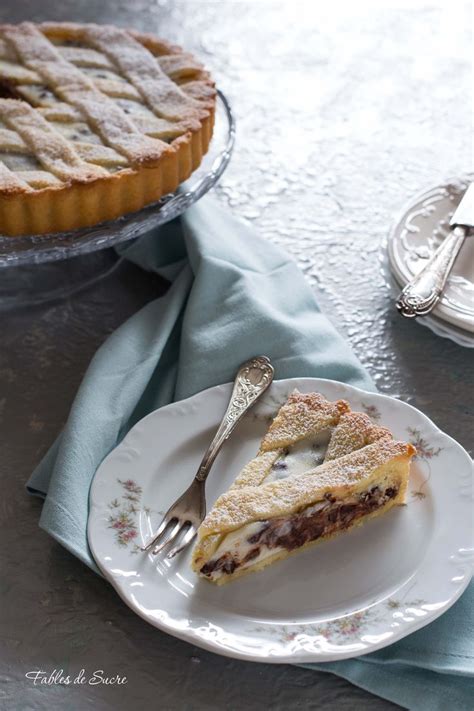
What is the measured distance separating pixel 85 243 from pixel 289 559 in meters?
0.62

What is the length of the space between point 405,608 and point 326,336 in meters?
0.54

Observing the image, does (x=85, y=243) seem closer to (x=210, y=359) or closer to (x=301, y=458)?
(x=210, y=359)

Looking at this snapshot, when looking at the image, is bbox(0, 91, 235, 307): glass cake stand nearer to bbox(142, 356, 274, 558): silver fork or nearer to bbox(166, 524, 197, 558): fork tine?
bbox(142, 356, 274, 558): silver fork

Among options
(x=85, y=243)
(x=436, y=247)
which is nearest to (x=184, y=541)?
(x=85, y=243)

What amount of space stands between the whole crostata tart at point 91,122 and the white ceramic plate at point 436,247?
1.32 feet

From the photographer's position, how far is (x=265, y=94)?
2.32 m

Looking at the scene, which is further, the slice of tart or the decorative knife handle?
the decorative knife handle

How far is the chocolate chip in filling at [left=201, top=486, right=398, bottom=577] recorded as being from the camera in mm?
1241

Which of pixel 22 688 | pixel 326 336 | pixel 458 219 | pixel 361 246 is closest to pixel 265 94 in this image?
pixel 361 246

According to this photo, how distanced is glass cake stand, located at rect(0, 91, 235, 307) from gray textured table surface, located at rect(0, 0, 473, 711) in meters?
0.05

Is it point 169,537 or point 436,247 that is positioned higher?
point 436,247

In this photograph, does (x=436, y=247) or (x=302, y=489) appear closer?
(x=302, y=489)

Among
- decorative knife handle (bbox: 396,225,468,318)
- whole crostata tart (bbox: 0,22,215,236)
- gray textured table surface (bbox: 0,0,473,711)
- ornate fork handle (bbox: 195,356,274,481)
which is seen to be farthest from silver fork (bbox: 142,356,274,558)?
whole crostata tart (bbox: 0,22,215,236)

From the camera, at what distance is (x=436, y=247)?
1737 mm
